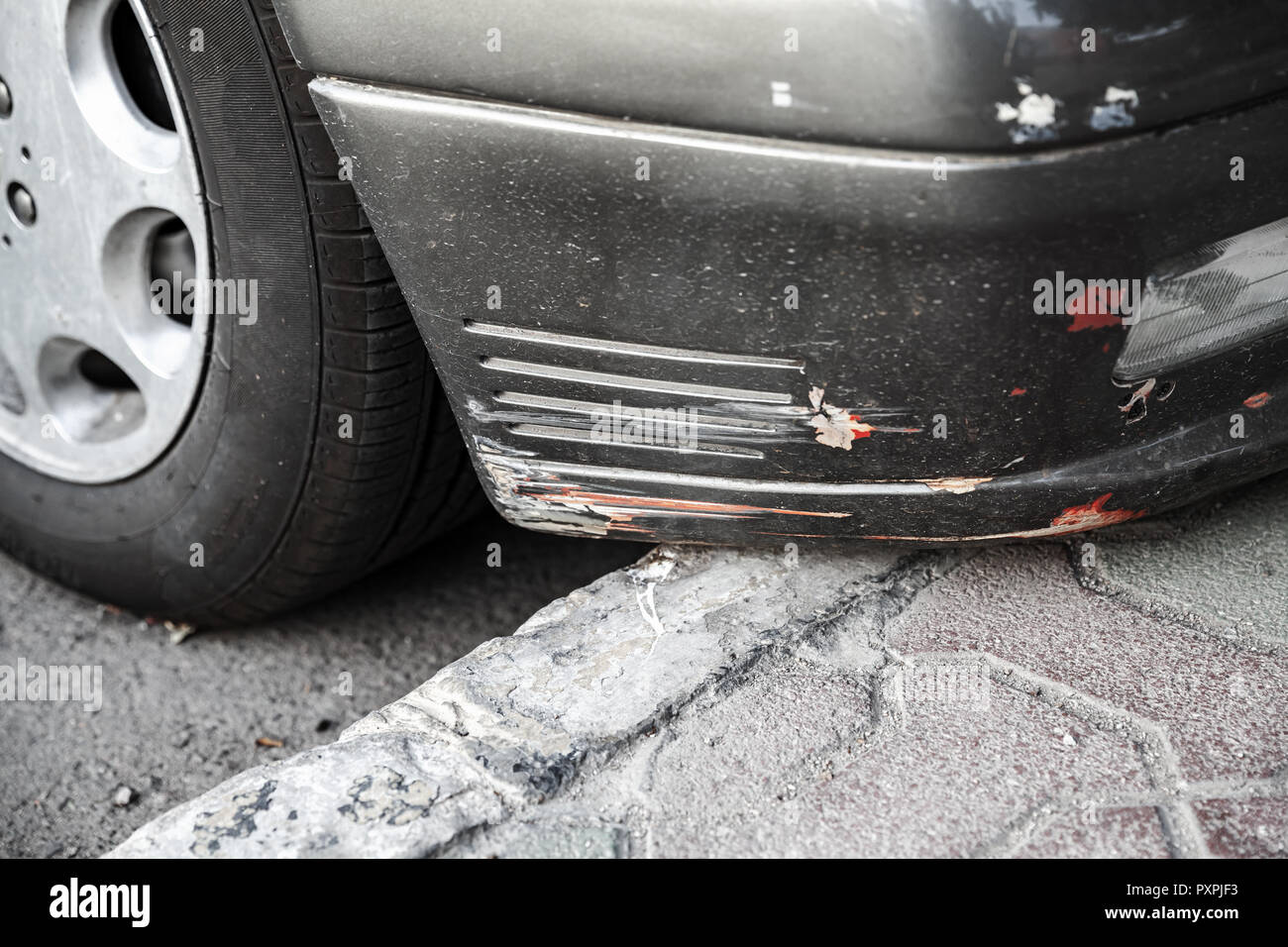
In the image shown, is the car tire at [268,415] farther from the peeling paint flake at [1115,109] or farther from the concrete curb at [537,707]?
the peeling paint flake at [1115,109]

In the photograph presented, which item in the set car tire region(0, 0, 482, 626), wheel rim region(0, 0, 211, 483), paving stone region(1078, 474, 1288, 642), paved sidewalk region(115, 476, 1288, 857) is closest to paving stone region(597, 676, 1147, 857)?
paved sidewalk region(115, 476, 1288, 857)

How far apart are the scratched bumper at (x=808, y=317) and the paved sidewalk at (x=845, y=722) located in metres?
0.13

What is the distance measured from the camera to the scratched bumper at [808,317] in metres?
1.10

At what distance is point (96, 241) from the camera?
1659mm

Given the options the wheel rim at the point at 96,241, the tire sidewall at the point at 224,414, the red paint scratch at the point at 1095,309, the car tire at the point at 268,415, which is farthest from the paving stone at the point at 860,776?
the wheel rim at the point at 96,241

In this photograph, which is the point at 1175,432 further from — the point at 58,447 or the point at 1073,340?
the point at 58,447

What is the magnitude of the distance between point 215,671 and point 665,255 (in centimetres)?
129

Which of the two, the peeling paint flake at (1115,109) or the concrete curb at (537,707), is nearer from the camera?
the peeling paint flake at (1115,109)

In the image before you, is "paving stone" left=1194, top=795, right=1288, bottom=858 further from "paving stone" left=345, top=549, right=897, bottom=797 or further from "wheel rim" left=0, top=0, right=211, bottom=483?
"wheel rim" left=0, top=0, right=211, bottom=483

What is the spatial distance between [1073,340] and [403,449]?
0.93 meters

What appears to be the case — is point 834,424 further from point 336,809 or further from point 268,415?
point 268,415

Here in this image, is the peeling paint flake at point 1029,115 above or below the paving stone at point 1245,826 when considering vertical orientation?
above

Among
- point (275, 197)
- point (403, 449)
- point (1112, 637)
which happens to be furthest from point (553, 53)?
point (1112, 637)

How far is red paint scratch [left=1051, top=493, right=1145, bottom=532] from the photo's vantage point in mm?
1373
